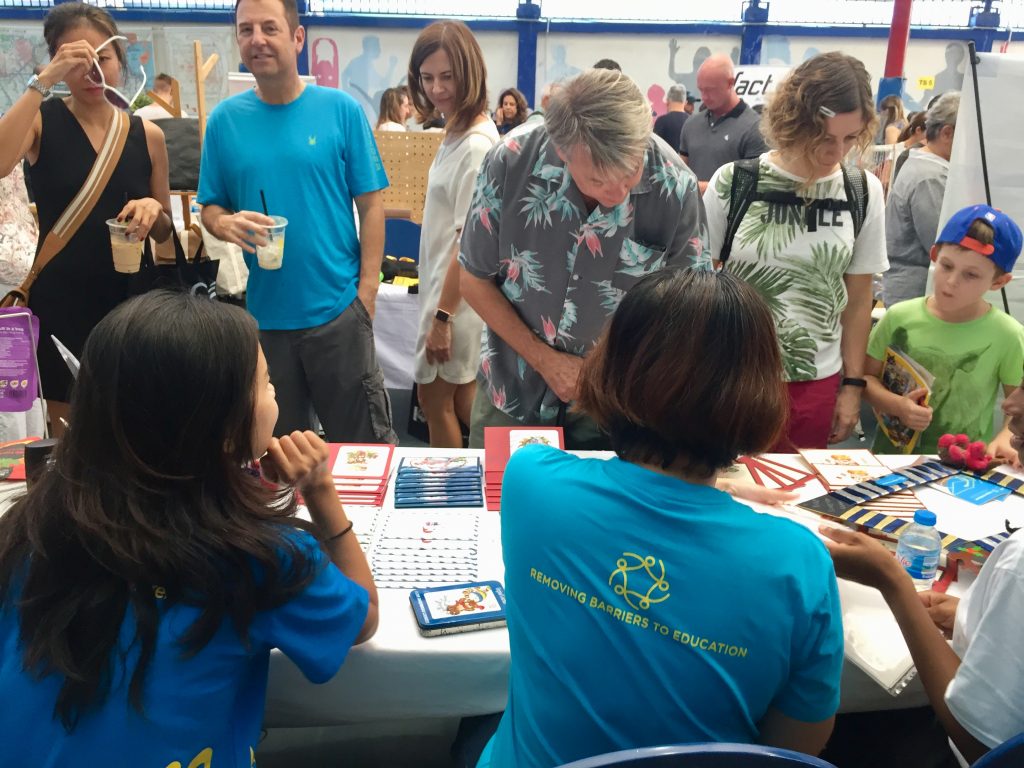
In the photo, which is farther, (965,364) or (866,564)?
(965,364)

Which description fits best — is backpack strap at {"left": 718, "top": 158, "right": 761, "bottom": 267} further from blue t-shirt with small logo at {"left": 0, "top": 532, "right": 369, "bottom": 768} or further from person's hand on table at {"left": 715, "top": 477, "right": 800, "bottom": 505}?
blue t-shirt with small logo at {"left": 0, "top": 532, "right": 369, "bottom": 768}

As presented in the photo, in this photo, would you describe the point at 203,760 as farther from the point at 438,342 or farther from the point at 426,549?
the point at 438,342

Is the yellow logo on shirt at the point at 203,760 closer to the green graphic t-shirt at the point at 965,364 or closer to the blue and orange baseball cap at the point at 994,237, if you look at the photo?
the green graphic t-shirt at the point at 965,364

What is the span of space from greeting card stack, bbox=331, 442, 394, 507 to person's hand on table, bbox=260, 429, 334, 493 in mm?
392

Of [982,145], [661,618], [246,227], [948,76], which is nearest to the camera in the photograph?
[661,618]

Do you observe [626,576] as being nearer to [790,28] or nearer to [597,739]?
[597,739]

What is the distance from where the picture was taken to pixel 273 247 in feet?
7.72

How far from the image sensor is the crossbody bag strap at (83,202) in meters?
2.46

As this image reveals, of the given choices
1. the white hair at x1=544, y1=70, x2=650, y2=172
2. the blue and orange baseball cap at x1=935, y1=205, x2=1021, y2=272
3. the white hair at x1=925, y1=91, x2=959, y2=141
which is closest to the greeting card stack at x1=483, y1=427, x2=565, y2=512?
the white hair at x1=544, y1=70, x2=650, y2=172

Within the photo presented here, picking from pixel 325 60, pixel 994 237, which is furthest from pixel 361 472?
pixel 325 60

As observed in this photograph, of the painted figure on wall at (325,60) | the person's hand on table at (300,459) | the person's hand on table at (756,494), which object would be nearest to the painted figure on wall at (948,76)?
the painted figure on wall at (325,60)

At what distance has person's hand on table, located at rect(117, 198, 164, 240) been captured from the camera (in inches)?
94.1

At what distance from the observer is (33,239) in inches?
97.3

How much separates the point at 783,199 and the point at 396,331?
7.72 feet
